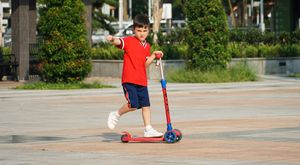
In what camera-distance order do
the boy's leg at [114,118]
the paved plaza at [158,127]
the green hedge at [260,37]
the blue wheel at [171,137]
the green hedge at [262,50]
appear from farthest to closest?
1. the green hedge at [260,37]
2. the green hedge at [262,50]
3. the boy's leg at [114,118]
4. the blue wheel at [171,137]
5. the paved plaza at [158,127]

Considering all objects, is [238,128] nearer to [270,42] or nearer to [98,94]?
[98,94]

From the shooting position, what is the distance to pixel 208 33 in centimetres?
3384

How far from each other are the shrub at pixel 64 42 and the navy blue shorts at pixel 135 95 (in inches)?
613

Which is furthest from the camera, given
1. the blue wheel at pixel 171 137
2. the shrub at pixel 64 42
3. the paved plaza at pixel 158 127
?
the shrub at pixel 64 42

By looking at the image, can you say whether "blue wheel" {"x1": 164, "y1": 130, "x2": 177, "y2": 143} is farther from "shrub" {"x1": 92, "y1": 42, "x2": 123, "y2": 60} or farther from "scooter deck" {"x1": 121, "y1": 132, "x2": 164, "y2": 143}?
"shrub" {"x1": 92, "y1": 42, "x2": 123, "y2": 60}

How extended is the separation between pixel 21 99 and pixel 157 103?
4.00 meters

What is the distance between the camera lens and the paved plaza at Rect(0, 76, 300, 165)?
12.2 m

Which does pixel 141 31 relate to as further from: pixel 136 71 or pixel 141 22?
pixel 136 71

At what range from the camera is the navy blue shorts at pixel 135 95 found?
47.1 ft

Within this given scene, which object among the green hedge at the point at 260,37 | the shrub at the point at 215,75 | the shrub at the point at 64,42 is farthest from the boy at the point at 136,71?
the green hedge at the point at 260,37

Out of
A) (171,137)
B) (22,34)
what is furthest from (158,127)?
(22,34)

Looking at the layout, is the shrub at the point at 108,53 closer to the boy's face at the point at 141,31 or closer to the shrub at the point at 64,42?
the shrub at the point at 64,42

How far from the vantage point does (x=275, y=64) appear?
38.4 m

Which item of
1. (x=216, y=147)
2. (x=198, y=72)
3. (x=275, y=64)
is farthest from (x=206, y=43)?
(x=216, y=147)
